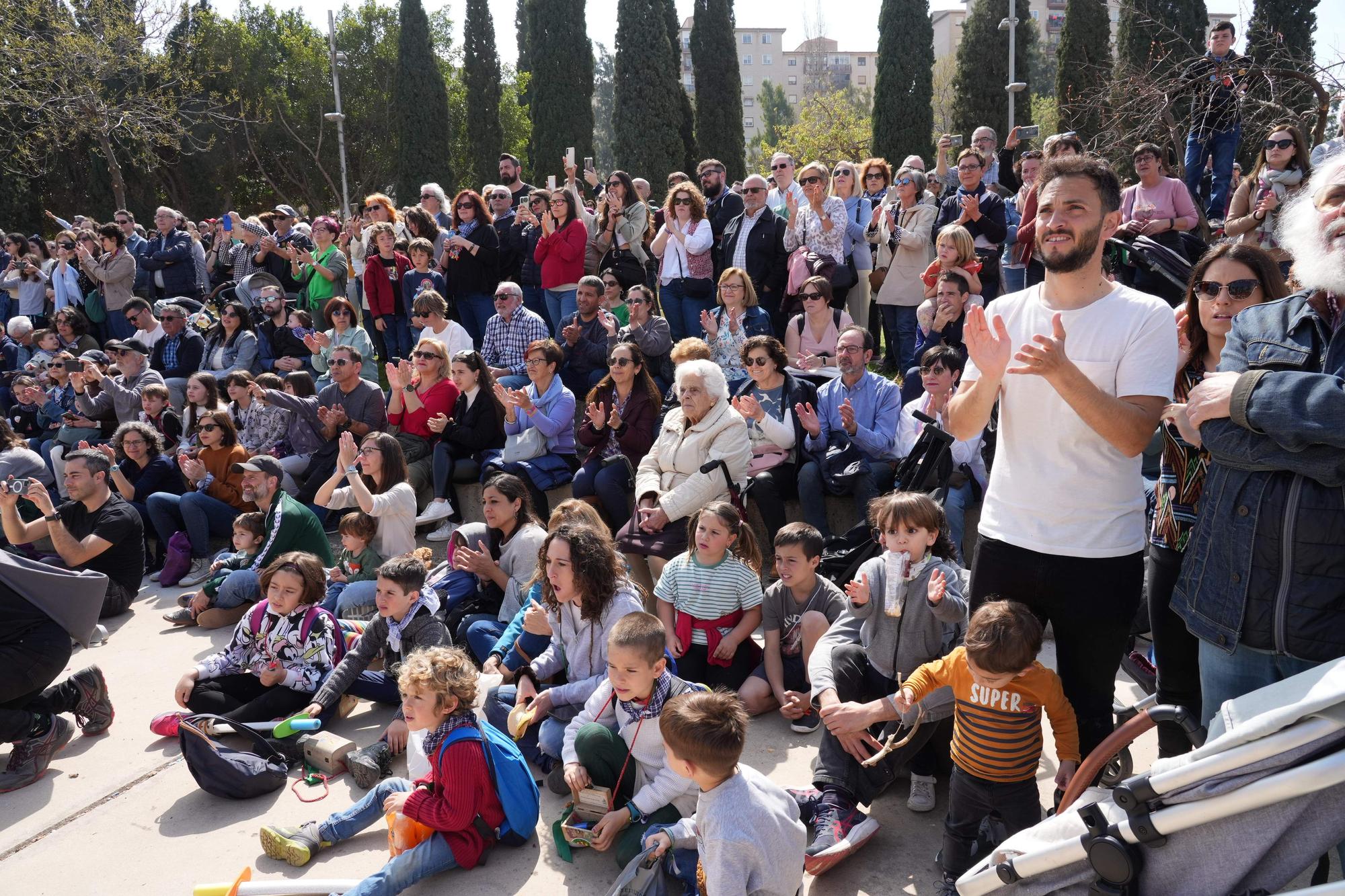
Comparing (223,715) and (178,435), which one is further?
(178,435)

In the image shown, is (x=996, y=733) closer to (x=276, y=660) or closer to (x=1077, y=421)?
(x=1077, y=421)

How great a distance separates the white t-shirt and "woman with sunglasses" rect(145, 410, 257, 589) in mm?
6038

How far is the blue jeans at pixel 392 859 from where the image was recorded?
3189mm

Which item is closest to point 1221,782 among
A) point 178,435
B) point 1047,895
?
point 1047,895

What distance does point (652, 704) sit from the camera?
3.50 metres

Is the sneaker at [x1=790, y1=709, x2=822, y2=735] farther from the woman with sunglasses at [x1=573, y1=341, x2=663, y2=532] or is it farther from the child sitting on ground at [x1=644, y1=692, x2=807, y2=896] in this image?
the woman with sunglasses at [x1=573, y1=341, x2=663, y2=532]

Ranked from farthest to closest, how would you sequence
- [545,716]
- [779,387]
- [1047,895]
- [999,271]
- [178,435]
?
[178,435]
[999,271]
[779,387]
[545,716]
[1047,895]

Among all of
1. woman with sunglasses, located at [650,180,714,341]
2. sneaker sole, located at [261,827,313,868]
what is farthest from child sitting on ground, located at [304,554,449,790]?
woman with sunglasses, located at [650,180,714,341]

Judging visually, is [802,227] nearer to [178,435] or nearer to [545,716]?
[545,716]

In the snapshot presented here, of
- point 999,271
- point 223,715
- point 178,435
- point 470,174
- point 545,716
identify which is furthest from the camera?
point 470,174

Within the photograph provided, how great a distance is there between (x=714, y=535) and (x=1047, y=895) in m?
2.40

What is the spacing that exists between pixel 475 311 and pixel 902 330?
4000mm

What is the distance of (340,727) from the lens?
4609 mm

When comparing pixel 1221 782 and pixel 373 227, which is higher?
pixel 373 227
